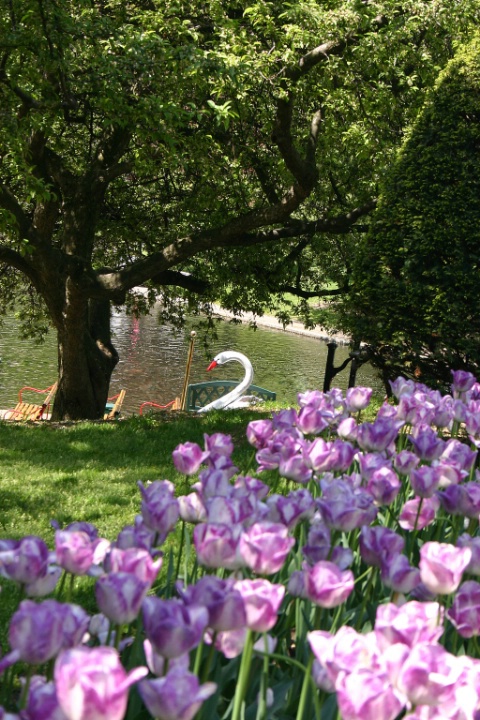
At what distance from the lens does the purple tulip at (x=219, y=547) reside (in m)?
1.50

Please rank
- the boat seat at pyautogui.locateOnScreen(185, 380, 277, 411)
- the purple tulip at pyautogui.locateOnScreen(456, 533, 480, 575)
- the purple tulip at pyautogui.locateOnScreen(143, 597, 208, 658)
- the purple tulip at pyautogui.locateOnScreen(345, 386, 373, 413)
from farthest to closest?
the boat seat at pyautogui.locateOnScreen(185, 380, 277, 411), the purple tulip at pyautogui.locateOnScreen(345, 386, 373, 413), the purple tulip at pyautogui.locateOnScreen(456, 533, 480, 575), the purple tulip at pyautogui.locateOnScreen(143, 597, 208, 658)

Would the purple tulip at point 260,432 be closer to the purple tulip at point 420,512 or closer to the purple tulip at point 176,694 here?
the purple tulip at point 420,512

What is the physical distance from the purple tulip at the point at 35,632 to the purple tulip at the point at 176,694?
0.20 meters

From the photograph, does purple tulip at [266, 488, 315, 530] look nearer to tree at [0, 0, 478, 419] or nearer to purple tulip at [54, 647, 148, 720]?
purple tulip at [54, 647, 148, 720]

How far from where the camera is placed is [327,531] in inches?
73.1

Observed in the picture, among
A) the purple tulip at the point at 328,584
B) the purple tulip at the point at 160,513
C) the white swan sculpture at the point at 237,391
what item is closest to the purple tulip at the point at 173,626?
the purple tulip at the point at 328,584

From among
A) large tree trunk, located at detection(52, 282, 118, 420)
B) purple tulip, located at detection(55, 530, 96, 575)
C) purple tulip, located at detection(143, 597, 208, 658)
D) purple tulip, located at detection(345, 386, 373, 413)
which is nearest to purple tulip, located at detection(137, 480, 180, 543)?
purple tulip, located at detection(55, 530, 96, 575)

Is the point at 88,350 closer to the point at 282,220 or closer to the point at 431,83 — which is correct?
the point at 282,220

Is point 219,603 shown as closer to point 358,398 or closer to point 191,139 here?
point 358,398

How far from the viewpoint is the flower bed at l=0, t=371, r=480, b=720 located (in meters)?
1.07

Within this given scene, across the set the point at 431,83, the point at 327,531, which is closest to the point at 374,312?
the point at 431,83

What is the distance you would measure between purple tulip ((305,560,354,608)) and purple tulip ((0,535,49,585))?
1.65ft

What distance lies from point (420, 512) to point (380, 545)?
23.8 inches

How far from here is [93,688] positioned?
0.94 meters
